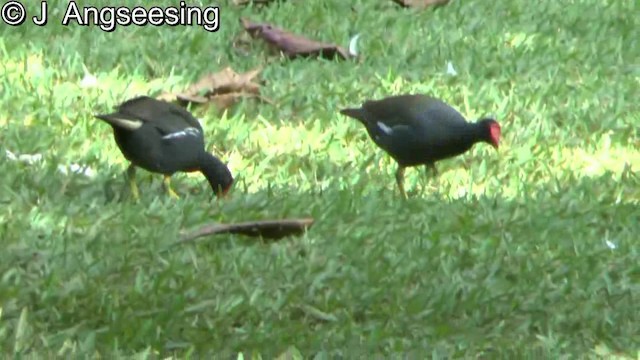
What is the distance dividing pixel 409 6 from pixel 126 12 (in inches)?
76.6

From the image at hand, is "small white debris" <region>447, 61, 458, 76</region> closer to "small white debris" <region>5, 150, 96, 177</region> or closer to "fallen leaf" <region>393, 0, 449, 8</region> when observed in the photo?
"fallen leaf" <region>393, 0, 449, 8</region>

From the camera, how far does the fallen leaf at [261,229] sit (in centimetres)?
580

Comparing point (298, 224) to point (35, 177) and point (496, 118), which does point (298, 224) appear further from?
point (496, 118)

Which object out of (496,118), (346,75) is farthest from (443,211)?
(346,75)

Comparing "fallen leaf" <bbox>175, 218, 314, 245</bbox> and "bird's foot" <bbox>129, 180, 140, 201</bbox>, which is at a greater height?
"fallen leaf" <bbox>175, 218, 314, 245</bbox>

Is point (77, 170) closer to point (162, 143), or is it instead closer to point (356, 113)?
point (162, 143)

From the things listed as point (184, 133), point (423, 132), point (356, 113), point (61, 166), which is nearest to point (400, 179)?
point (423, 132)

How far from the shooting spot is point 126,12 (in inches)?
375

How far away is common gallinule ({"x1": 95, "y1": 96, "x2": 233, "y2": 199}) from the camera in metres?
6.48

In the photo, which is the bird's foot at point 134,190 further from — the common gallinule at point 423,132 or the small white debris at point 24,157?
the common gallinule at point 423,132

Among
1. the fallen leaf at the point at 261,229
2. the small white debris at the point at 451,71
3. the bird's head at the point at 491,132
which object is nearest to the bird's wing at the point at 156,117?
the fallen leaf at the point at 261,229

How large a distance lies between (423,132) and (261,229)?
4.81 ft

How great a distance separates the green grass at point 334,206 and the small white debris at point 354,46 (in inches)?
2.4

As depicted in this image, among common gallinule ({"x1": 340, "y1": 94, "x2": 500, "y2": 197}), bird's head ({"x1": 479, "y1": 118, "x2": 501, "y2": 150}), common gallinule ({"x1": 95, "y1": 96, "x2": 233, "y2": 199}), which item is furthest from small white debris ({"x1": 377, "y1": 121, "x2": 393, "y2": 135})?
→ common gallinule ({"x1": 95, "y1": 96, "x2": 233, "y2": 199})
